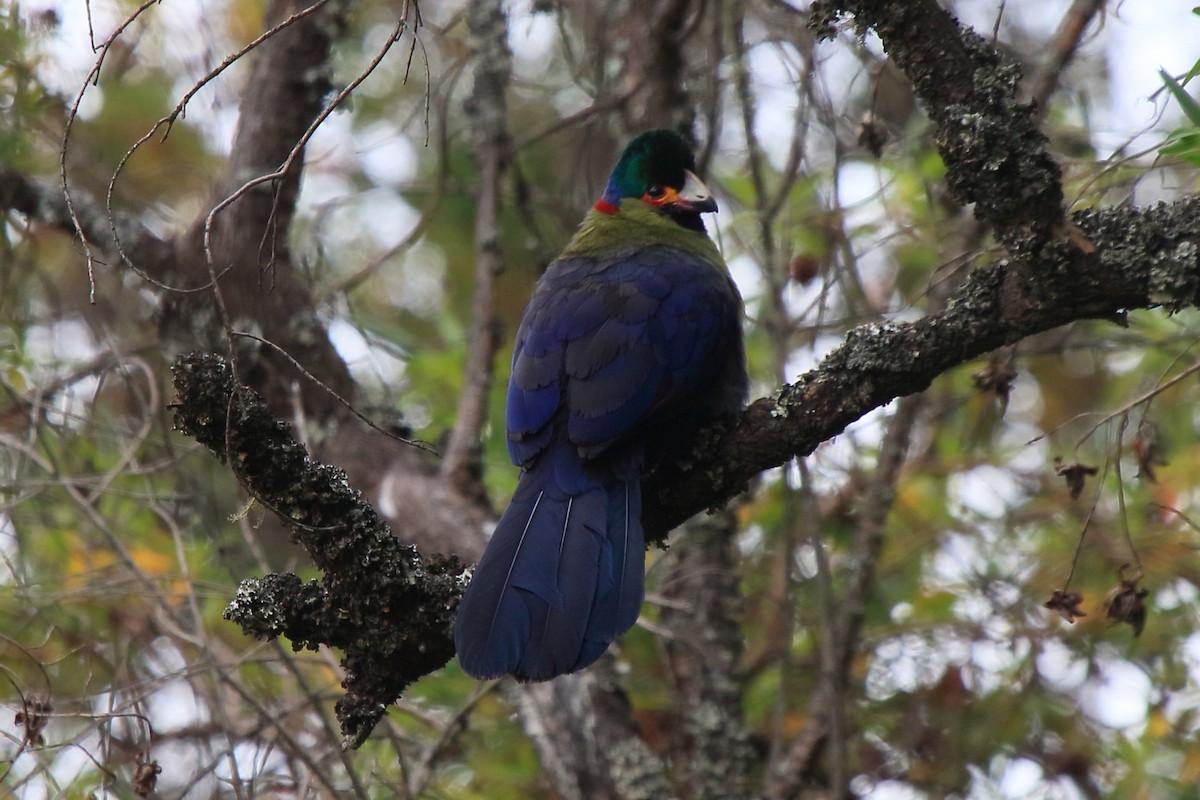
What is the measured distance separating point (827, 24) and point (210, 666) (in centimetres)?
212

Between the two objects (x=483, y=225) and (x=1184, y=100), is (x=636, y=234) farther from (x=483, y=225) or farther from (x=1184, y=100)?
(x=1184, y=100)

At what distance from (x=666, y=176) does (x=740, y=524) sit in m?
1.48

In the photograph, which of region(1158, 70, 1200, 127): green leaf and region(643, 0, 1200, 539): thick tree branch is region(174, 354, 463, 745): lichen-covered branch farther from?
region(1158, 70, 1200, 127): green leaf

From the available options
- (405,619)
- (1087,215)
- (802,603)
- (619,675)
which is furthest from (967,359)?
(802,603)

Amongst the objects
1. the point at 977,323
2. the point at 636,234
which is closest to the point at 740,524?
the point at 636,234

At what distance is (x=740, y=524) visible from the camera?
15.3 feet

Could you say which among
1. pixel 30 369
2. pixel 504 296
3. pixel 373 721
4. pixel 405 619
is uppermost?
pixel 504 296

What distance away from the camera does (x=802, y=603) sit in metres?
4.58

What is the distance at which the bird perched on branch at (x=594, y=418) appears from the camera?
243 cm

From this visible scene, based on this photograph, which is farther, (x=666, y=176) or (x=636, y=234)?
(x=666, y=176)

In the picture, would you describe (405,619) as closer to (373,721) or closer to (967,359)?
(373,721)

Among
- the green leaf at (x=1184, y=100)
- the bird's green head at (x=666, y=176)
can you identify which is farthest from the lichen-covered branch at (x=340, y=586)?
the bird's green head at (x=666, y=176)

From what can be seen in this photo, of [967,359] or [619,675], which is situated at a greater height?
[619,675]

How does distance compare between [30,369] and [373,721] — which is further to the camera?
[30,369]
